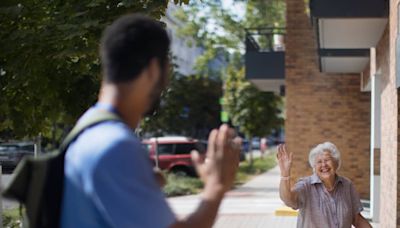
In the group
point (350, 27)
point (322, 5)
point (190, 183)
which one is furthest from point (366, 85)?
point (190, 183)

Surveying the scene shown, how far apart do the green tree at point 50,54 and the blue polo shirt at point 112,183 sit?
3235mm

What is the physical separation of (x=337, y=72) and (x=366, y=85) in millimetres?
1536

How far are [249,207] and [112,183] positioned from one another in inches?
612

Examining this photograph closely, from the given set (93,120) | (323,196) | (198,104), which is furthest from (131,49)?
(198,104)

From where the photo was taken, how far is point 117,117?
217 cm

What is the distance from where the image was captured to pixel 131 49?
2.16m

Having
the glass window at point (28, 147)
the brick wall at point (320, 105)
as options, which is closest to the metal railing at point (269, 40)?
the brick wall at point (320, 105)

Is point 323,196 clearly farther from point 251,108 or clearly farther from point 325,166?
point 251,108

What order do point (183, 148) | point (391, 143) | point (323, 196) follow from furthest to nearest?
point (183, 148), point (391, 143), point (323, 196)

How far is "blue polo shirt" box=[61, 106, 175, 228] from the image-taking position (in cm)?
202

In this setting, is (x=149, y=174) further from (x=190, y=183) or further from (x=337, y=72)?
(x=190, y=183)

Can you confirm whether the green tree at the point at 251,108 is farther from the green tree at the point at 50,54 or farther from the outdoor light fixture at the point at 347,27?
the green tree at the point at 50,54

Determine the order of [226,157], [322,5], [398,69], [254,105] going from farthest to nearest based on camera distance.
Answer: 1. [254,105]
2. [322,5]
3. [398,69]
4. [226,157]

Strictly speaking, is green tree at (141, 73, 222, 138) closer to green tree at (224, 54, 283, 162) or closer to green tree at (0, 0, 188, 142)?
green tree at (224, 54, 283, 162)
